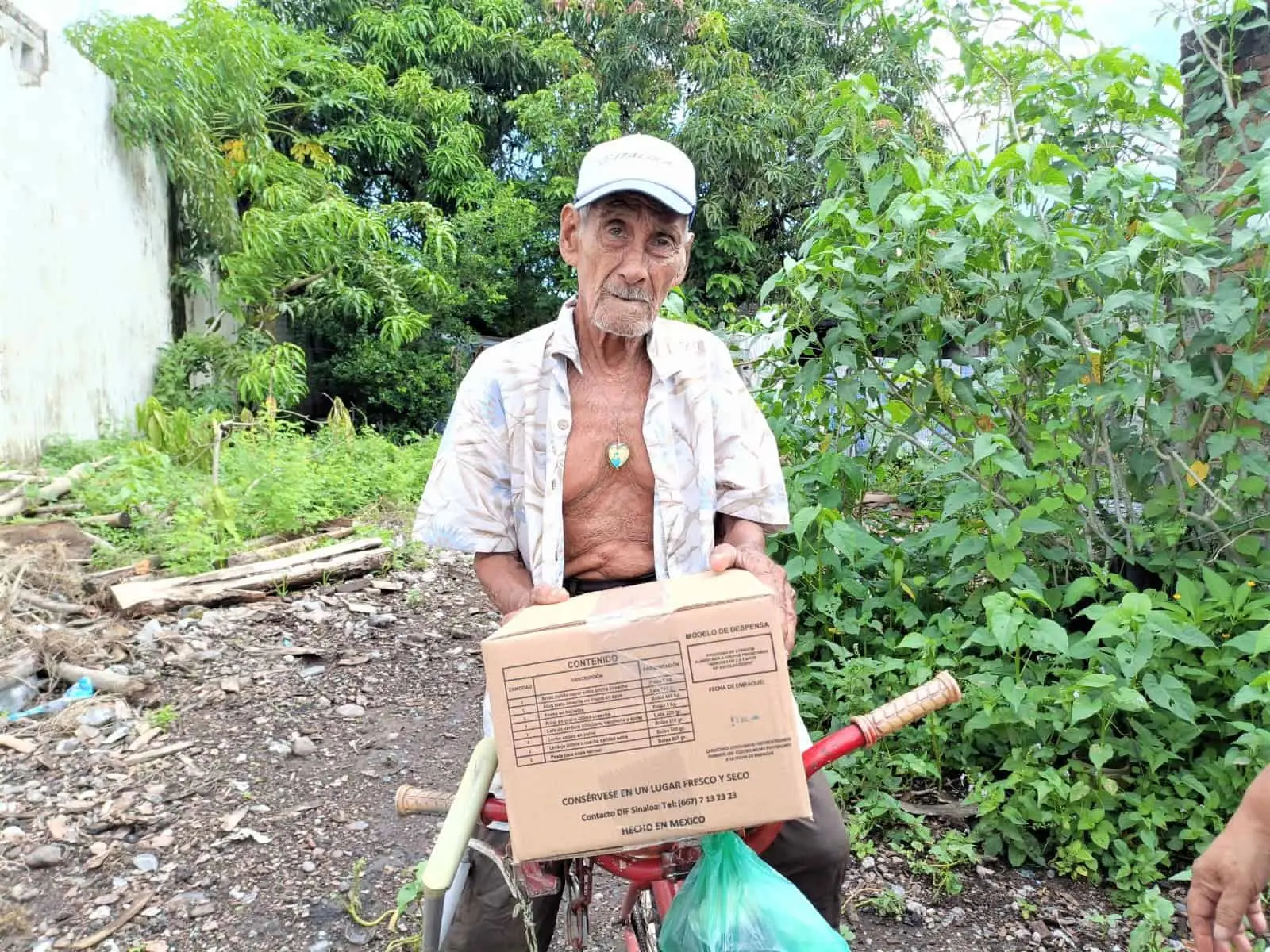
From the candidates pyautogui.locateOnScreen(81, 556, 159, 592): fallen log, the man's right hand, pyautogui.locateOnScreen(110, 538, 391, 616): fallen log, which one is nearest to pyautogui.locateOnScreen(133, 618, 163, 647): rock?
pyautogui.locateOnScreen(110, 538, 391, 616): fallen log

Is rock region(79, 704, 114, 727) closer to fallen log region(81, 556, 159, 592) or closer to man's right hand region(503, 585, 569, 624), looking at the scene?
fallen log region(81, 556, 159, 592)

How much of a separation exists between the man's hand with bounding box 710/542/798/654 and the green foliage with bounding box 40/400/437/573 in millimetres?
4547

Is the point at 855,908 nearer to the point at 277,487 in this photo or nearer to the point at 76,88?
the point at 277,487

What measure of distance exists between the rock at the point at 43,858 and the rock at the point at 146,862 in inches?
10.0

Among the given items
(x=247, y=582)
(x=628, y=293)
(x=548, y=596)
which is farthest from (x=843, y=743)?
(x=247, y=582)

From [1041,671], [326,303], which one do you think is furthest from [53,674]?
[326,303]

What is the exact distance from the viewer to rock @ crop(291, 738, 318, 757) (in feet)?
12.0

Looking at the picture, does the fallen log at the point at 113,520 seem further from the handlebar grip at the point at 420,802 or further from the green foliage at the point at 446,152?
the handlebar grip at the point at 420,802

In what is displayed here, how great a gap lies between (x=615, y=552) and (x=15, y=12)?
775 cm

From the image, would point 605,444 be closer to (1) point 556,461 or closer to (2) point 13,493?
(1) point 556,461

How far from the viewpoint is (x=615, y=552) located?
6.27ft

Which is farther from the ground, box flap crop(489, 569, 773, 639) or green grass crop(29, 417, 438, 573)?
green grass crop(29, 417, 438, 573)

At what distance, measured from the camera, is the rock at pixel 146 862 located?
2.92 meters

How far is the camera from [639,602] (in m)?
1.26
